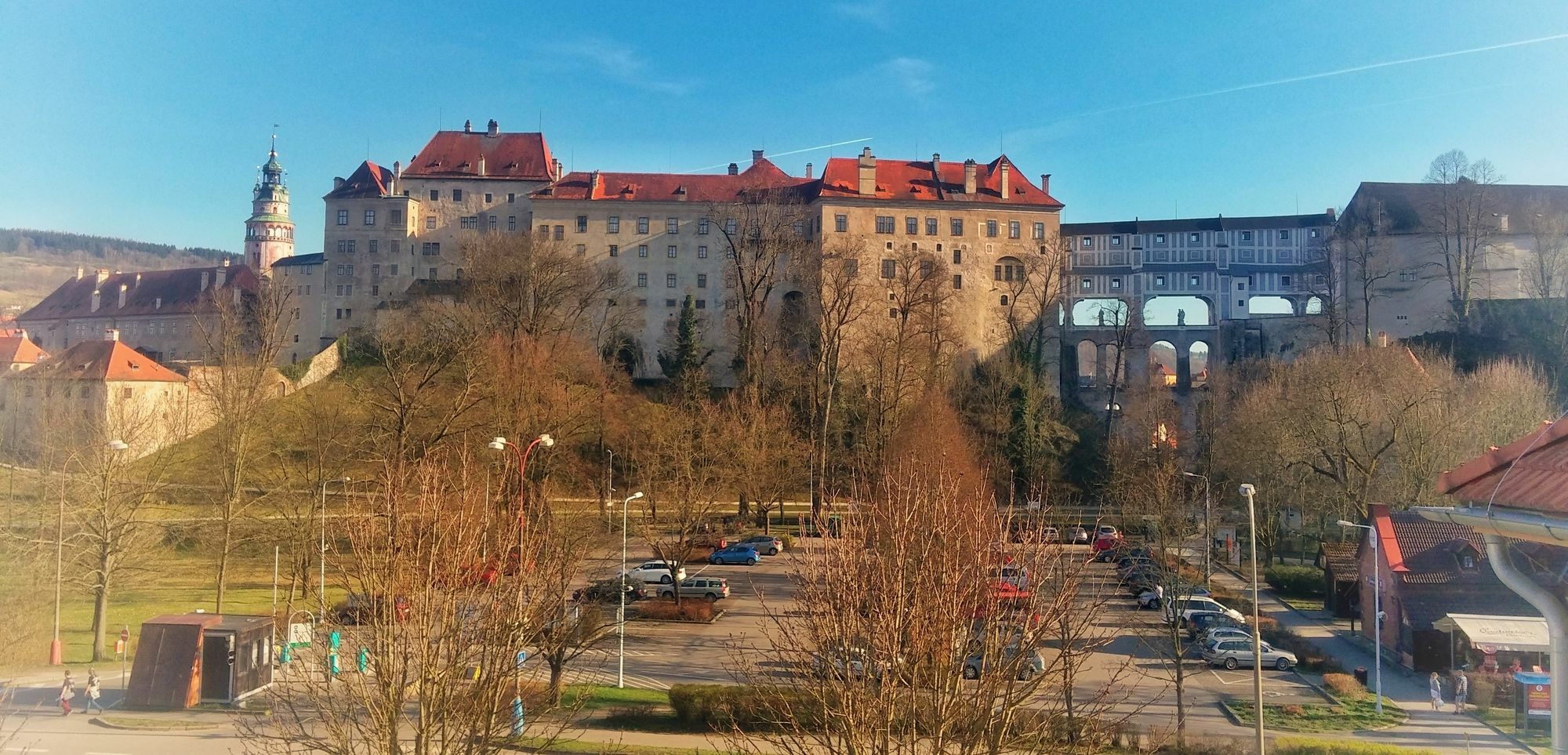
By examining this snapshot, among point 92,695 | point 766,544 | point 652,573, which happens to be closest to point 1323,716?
point 652,573

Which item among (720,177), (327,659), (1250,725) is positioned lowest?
(1250,725)

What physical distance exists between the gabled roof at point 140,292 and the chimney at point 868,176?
51.7 m

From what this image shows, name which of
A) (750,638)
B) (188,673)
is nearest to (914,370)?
(750,638)

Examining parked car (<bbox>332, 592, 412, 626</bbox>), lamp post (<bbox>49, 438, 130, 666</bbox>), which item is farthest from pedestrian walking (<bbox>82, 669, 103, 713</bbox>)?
parked car (<bbox>332, 592, 412, 626</bbox>)

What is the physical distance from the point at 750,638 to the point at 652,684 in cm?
507

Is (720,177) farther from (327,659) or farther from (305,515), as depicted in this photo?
(327,659)

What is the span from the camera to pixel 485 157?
79.4 m

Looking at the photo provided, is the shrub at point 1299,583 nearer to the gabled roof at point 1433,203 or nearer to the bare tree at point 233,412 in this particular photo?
the bare tree at point 233,412

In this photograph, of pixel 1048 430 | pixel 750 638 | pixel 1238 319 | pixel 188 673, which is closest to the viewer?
pixel 188 673

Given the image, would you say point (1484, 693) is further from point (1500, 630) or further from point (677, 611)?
point (677, 611)

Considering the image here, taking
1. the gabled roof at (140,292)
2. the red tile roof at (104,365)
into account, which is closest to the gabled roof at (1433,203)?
the red tile roof at (104,365)

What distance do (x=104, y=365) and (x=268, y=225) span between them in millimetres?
82649

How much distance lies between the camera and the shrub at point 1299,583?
3725 centimetres

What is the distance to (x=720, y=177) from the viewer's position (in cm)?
8006
